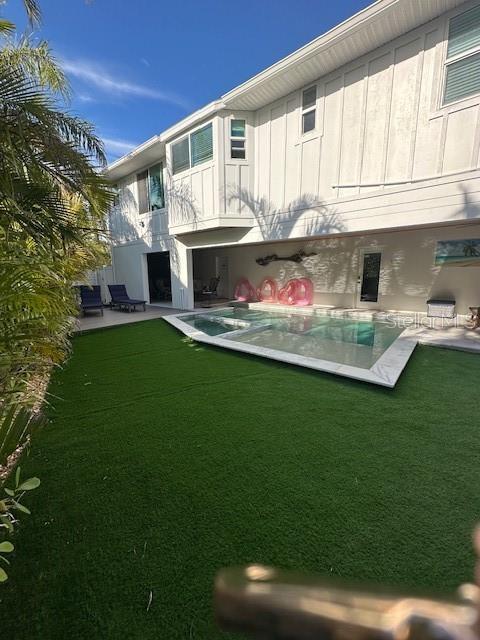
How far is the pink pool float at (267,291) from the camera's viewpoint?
1437 centimetres

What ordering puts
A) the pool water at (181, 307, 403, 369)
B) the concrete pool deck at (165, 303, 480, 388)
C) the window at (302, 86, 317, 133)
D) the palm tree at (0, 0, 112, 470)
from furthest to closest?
the window at (302, 86, 317, 133)
the pool water at (181, 307, 403, 369)
the concrete pool deck at (165, 303, 480, 388)
the palm tree at (0, 0, 112, 470)

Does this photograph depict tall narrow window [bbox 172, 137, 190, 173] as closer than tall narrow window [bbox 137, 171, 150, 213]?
Yes

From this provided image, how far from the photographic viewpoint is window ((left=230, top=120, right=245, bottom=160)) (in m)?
9.72

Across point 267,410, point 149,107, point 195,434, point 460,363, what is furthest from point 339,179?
point 149,107

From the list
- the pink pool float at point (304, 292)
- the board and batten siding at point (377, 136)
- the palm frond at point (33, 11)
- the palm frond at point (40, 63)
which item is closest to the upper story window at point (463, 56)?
the board and batten siding at point (377, 136)

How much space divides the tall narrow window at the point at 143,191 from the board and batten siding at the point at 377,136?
273 inches

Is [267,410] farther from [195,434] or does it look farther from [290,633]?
[290,633]

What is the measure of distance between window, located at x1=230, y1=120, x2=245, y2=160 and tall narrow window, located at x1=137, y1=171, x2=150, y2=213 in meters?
6.17

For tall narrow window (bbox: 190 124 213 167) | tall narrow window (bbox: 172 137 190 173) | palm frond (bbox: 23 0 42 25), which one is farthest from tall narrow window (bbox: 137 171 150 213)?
palm frond (bbox: 23 0 42 25)

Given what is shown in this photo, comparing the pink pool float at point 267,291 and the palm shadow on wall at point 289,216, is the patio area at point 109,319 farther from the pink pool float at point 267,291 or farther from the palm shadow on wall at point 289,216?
the palm shadow on wall at point 289,216

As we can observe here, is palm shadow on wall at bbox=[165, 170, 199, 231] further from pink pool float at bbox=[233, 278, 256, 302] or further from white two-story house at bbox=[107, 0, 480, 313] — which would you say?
pink pool float at bbox=[233, 278, 256, 302]

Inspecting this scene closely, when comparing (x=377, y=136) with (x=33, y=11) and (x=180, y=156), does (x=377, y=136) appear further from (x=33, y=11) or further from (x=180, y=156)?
(x=33, y=11)

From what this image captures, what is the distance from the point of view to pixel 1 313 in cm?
260

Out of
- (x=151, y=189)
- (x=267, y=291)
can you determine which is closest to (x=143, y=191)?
(x=151, y=189)
